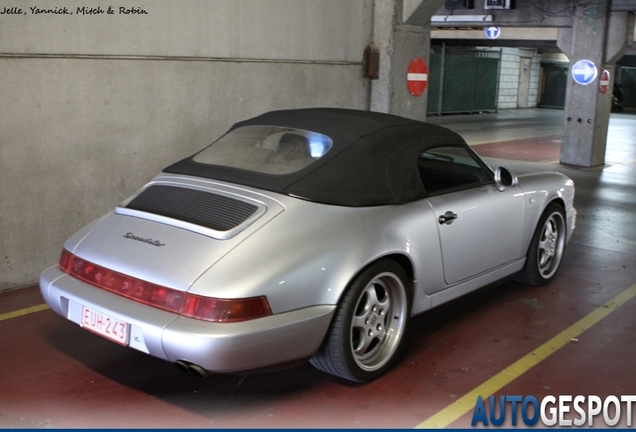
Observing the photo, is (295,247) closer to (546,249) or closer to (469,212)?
(469,212)

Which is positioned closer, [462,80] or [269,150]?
[269,150]

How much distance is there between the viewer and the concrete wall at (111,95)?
5148 mm

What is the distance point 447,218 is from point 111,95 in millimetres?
3031

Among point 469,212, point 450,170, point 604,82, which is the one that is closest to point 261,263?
point 469,212

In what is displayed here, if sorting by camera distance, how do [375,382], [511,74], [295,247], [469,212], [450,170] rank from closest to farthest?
[295,247], [375,382], [469,212], [450,170], [511,74]

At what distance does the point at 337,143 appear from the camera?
418cm

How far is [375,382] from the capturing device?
→ 12.7ft

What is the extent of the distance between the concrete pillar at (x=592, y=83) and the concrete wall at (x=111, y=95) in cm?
813

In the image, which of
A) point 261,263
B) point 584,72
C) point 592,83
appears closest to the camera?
point 261,263

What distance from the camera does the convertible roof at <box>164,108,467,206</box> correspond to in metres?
3.88

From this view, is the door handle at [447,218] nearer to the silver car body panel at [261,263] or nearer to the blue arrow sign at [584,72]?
the silver car body panel at [261,263]

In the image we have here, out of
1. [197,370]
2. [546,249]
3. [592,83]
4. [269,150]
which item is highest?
[592,83]

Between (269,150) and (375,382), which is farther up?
(269,150)

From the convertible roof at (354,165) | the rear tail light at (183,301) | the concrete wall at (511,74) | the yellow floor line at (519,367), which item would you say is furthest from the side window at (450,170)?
the concrete wall at (511,74)
